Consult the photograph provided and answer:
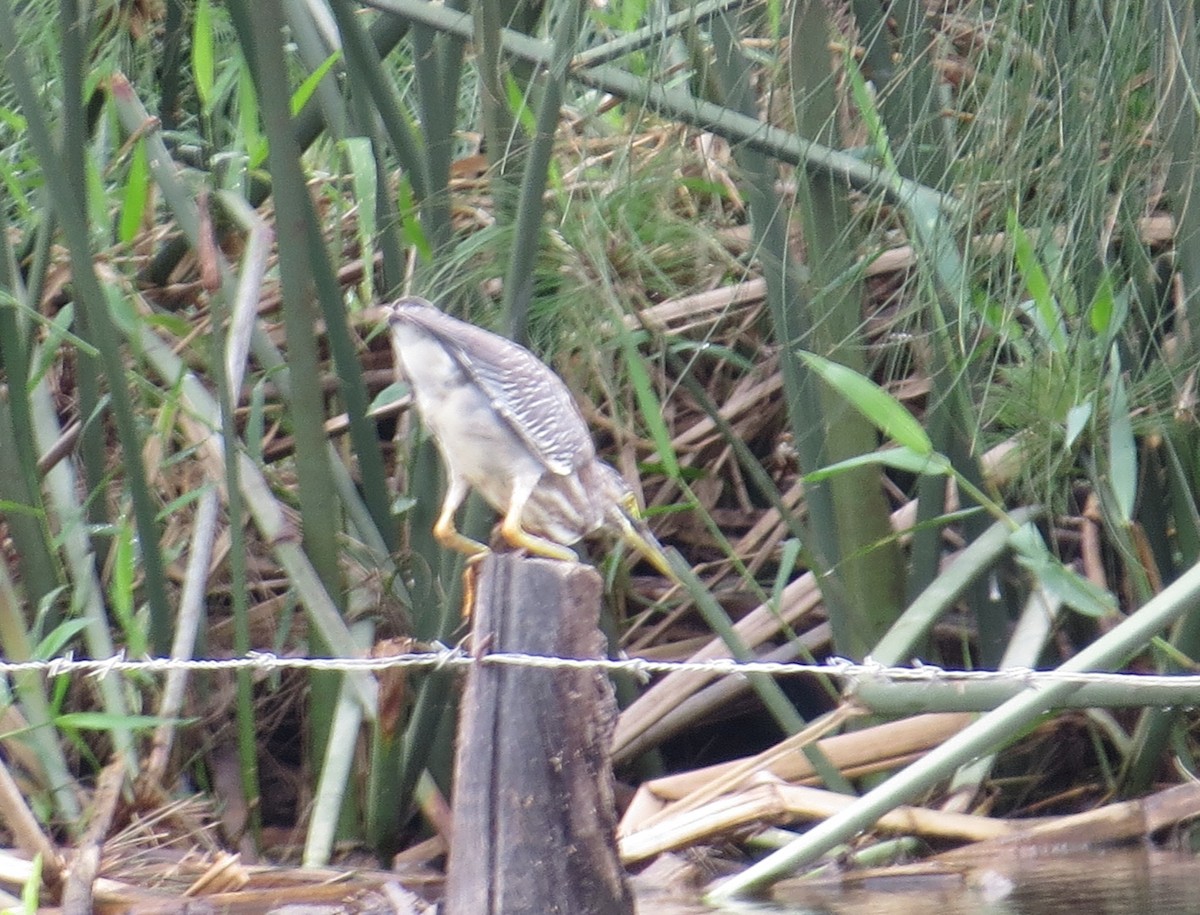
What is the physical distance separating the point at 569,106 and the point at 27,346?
1205 mm

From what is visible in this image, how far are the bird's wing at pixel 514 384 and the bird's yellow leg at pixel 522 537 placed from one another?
0.07m

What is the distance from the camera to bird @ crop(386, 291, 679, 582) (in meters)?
2.63

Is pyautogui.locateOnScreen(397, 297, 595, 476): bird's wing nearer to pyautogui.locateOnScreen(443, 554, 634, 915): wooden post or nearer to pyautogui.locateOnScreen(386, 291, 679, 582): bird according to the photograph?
pyautogui.locateOnScreen(386, 291, 679, 582): bird

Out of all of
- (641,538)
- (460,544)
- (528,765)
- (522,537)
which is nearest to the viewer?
(528,765)

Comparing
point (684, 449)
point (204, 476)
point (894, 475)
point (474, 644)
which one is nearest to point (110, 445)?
point (204, 476)

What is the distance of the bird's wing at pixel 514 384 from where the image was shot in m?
2.63

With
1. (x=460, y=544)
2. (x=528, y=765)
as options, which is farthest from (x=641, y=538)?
(x=528, y=765)

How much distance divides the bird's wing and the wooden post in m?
0.58

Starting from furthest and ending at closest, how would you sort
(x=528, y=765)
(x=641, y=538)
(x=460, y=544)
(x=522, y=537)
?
(x=641, y=538), (x=460, y=544), (x=522, y=537), (x=528, y=765)

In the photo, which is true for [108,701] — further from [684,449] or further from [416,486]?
[684,449]

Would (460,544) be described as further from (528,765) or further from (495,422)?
(528,765)

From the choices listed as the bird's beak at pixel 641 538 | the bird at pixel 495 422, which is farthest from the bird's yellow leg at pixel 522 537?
the bird's beak at pixel 641 538

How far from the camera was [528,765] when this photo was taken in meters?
2.04

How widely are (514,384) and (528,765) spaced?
0.79 meters
